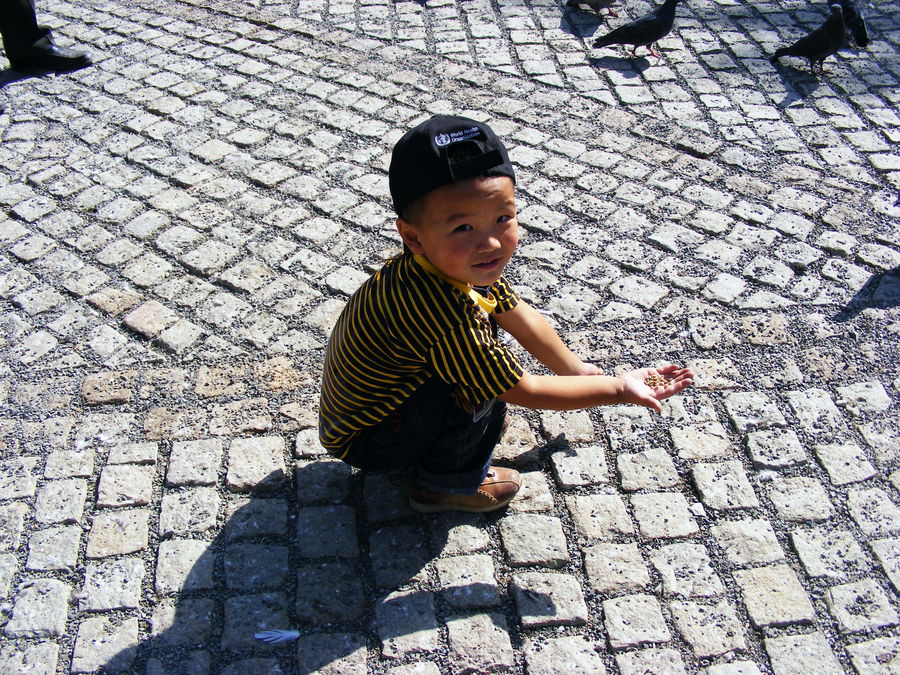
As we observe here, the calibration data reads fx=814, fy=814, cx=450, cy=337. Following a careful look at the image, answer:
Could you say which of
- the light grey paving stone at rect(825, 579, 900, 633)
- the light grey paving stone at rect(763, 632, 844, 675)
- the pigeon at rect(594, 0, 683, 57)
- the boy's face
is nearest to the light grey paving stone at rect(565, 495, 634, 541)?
the light grey paving stone at rect(763, 632, 844, 675)

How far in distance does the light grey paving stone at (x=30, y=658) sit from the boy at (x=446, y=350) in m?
1.08

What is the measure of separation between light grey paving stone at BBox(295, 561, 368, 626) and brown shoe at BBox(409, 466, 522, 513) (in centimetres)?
35

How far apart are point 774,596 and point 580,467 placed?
829 millimetres

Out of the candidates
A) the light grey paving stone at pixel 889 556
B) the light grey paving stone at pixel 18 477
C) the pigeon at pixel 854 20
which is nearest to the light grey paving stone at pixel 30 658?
the light grey paving stone at pixel 18 477

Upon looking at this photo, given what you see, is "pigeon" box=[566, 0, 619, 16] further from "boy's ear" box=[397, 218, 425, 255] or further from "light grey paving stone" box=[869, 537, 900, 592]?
"light grey paving stone" box=[869, 537, 900, 592]

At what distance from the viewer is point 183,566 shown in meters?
2.83

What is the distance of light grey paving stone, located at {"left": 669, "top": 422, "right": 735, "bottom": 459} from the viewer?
3.26 metres

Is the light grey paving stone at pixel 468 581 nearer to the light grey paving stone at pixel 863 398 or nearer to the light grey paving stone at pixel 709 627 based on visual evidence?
the light grey paving stone at pixel 709 627

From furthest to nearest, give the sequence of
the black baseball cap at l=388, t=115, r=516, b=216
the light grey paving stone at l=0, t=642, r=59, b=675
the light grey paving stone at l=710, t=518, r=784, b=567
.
→ the light grey paving stone at l=710, t=518, r=784, b=567, the light grey paving stone at l=0, t=642, r=59, b=675, the black baseball cap at l=388, t=115, r=516, b=216

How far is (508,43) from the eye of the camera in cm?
635

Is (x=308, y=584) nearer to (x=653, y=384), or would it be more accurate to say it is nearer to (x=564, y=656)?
(x=564, y=656)

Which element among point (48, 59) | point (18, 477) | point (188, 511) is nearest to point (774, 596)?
point (188, 511)

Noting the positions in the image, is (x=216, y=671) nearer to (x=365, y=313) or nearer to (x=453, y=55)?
(x=365, y=313)

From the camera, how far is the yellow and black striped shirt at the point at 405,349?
2.54 meters
